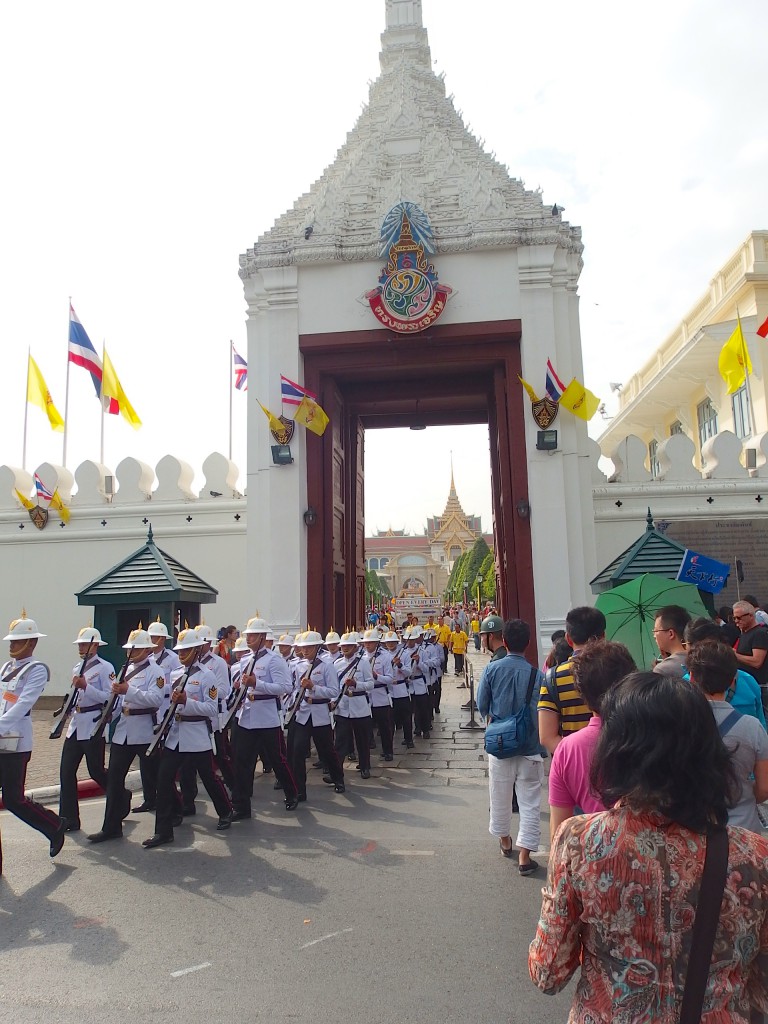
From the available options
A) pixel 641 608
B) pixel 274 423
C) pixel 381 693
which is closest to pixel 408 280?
pixel 274 423

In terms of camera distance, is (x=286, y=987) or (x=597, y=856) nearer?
(x=597, y=856)

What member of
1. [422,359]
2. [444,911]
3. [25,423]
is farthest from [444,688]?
[444,911]

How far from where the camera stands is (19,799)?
6.14m

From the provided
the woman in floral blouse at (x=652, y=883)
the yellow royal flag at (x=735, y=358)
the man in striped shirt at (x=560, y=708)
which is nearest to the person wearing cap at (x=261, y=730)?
the man in striped shirt at (x=560, y=708)

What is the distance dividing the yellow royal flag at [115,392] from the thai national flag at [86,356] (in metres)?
0.07

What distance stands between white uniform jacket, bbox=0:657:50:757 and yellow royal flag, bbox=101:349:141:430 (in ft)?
38.3

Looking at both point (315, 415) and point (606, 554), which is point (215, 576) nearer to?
point (315, 415)

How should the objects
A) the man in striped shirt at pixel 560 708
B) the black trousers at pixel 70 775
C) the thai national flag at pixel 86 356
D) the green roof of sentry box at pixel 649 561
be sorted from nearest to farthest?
the man in striped shirt at pixel 560 708 < the black trousers at pixel 70 775 < the green roof of sentry box at pixel 649 561 < the thai national flag at pixel 86 356

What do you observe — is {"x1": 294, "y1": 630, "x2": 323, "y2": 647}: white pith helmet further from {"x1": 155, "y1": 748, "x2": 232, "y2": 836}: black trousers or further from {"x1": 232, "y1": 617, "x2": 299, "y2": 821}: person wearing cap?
{"x1": 155, "y1": 748, "x2": 232, "y2": 836}: black trousers

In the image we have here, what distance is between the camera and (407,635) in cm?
1430

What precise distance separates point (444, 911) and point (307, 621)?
9327 millimetres

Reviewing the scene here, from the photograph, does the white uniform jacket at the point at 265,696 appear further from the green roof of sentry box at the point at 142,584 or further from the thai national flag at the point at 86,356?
the thai national flag at the point at 86,356

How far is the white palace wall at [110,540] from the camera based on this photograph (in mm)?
15484

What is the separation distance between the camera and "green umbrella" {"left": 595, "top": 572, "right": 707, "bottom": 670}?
737 cm
